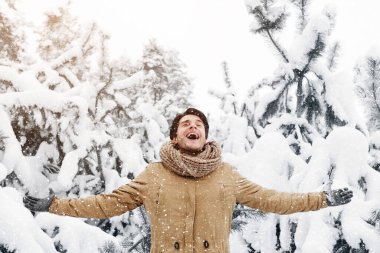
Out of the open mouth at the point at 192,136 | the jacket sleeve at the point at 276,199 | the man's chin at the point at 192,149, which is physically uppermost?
the open mouth at the point at 192,136

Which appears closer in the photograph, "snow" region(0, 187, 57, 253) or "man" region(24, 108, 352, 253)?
"man" region(24, 108, 352, 253)

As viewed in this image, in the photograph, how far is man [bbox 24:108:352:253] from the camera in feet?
8.14

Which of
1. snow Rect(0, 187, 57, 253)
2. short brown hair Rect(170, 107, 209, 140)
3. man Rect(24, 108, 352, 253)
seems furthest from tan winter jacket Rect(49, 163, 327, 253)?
snow Rect(0, 187, 57, 253)

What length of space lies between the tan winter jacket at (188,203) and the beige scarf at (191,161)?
6cm

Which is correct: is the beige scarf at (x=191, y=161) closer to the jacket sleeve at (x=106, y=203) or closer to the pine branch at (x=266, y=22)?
the jacket sleeve at (x=106, y=203)

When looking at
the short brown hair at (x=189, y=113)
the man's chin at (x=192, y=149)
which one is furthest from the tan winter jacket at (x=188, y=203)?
the short brown hair at (x=189, y=113)

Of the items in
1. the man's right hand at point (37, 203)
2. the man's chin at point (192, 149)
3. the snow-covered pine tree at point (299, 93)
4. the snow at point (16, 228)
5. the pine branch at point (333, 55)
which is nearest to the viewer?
the man's right hand at point (37, 203)

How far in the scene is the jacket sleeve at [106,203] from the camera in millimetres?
2535

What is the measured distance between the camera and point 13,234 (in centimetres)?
319

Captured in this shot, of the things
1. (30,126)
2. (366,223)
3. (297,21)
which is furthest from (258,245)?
(30,126)

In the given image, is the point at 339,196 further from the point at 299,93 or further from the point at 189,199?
the point at 299,93

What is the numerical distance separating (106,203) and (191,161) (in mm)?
541

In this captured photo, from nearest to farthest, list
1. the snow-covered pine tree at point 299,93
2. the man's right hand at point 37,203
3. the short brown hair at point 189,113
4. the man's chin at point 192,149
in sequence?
1. the man's right hand at point 37,203
2. the man's chin at point 192,149
3. the short brown hair at point 189,113
4. the snow-covered pine tree at point 299,93

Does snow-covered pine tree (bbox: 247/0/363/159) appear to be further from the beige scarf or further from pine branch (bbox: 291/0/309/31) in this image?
the beige scarf
